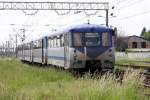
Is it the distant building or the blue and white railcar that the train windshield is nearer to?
the blue and white railcar

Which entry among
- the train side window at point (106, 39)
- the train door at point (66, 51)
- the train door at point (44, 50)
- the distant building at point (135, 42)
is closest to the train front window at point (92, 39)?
the train side window at point (106, 39)

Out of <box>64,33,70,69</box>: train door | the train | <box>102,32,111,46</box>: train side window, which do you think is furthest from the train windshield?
<box>64,33,70,69</box>: train door

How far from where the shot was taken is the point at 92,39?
985 inches

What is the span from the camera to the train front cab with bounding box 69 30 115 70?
24.0 metres

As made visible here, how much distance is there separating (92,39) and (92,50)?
3.24 feet

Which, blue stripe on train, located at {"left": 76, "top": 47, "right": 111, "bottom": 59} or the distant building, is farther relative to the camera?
the distant building

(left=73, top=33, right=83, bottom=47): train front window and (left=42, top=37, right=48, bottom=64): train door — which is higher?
(left=73, top=33, right=83, bottom=47): train front window

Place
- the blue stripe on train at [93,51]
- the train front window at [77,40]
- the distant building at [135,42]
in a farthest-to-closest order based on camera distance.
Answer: the distant building at [135,42] < the train front window at [77,40] < the blue stripe on train at [93,51]

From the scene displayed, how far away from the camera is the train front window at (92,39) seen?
2464 centimetres

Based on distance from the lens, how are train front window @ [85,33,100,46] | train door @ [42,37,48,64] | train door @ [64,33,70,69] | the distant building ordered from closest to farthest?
1. train front window @ [85,33,100,46]
2. train door @ [64,33,70,69]
3. train door @ [42,37,48,64]
4. the distant building

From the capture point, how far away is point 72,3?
54875 millimetres

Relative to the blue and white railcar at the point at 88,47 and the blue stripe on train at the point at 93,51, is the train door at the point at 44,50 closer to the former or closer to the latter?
the blue and white railcar at the point at 88,47

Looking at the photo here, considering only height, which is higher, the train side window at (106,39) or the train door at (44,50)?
the train side window at (106,39)

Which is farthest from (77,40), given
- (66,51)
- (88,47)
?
(66,51)
